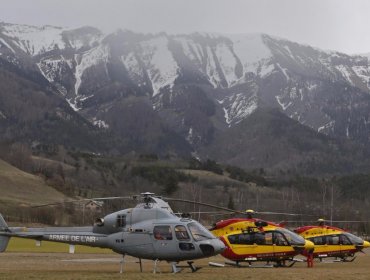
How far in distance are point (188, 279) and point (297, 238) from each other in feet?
49.1

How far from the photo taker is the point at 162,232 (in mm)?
36156

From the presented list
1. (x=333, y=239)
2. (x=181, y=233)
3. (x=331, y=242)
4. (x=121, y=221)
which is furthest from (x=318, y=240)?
(x=121, y=221)

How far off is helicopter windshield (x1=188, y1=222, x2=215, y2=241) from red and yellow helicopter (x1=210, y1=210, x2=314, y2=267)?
25.0 feet

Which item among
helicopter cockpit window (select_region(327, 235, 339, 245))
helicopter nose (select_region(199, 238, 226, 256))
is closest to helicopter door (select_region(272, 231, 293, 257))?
helicopter nose (select_region(199, 238, 226, 256))

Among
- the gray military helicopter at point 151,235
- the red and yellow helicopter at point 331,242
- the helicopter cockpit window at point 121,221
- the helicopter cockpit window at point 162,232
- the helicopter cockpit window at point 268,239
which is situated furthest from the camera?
the red and yellow helicopter at point 331,242

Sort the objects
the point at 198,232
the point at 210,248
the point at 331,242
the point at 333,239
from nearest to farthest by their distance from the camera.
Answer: the point at 210,248 → the point at 198,232 → the point at 331,242 → the point at 333,239

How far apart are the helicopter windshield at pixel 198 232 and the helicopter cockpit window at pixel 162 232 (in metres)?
1.15

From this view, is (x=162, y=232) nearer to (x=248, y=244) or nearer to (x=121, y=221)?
(x=121, y=221)

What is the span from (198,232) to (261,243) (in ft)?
29.7

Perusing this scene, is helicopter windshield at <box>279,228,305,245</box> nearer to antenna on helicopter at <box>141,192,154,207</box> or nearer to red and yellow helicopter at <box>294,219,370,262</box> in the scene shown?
red and yellow helicopter at <box>294,219,370,262</box>

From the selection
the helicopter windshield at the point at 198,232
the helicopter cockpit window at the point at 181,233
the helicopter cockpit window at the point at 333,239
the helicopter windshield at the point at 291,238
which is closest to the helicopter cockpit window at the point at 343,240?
the helicopter cockpit window at the point at 333,239

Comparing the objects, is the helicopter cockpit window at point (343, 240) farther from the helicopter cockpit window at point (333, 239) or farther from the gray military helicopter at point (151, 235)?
the gray military helicopter at point (151, 235)

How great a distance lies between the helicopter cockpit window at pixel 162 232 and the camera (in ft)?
118

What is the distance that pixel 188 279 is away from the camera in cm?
3106
